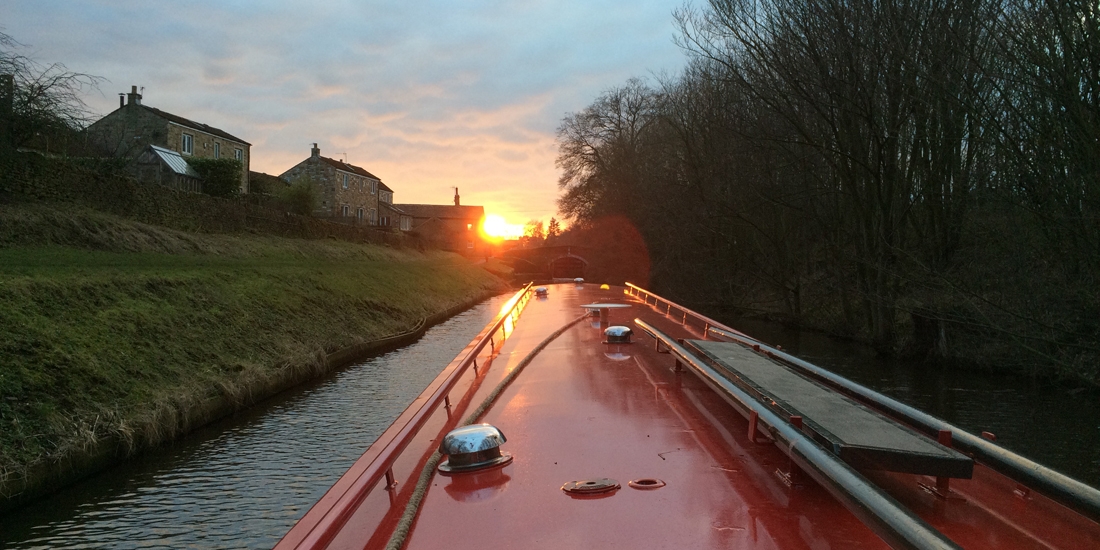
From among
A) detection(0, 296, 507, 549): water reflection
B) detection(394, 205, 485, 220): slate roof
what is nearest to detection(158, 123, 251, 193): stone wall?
detection(0, 296, 507, 549): water reflection

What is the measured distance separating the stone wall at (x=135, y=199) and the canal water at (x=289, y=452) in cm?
800

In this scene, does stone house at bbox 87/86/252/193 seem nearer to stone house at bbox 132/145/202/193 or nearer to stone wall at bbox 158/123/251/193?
stone wall at bbox 158/123/251/193

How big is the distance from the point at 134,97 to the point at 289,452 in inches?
1307

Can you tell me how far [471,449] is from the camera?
9.74ft

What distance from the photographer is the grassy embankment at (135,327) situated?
6828 mm

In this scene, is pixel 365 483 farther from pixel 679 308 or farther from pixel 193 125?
pixel 193 125

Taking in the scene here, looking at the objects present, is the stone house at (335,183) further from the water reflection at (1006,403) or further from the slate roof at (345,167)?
the water reflection at (1006,403)

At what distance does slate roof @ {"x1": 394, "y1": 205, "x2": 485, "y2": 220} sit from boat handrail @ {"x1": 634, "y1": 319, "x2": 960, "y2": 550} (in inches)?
2874

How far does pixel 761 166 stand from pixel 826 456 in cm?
1941

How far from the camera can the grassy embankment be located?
6.83 meters

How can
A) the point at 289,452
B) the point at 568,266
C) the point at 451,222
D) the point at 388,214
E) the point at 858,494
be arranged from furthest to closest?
the point at 451,222
the point at 388,214
the point at 568,266
the point at 289,452
the point at 858,494

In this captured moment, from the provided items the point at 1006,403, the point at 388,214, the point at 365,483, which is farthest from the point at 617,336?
the point at 388,214

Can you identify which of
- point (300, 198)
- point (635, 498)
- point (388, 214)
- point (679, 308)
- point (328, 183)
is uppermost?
point (328, 183)

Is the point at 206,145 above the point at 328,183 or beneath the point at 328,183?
above
